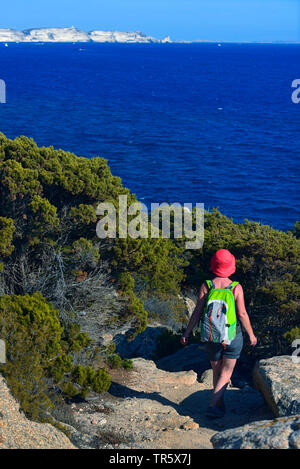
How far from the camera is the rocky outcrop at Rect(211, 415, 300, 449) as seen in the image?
4.93 m

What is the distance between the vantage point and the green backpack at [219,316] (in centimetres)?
642

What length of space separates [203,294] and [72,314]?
263 cm

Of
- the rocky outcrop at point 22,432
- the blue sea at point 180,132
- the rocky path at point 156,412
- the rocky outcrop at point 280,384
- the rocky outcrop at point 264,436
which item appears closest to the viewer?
the rocky outcrop at point 264,436

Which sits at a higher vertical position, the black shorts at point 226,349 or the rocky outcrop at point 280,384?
the black shorts at point 226,349

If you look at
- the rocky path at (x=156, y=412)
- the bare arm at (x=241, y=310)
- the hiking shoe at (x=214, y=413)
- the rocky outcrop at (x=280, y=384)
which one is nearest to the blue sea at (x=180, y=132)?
the rocky path at (x=156, y=412)

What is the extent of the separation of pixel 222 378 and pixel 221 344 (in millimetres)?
509

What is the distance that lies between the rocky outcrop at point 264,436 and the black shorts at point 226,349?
4.03 ft

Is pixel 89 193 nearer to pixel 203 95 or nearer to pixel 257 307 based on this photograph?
pixel 257 307

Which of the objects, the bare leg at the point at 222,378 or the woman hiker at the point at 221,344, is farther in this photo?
the bare leg at the point at 222,378

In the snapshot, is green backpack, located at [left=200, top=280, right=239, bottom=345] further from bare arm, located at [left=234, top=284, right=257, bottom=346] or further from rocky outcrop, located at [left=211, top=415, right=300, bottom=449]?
rocky outcrop, located at [left=211, top=415, right=300, bottom=449]

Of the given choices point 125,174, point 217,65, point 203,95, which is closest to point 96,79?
point 203,95

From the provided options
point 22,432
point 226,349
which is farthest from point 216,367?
point 22,432

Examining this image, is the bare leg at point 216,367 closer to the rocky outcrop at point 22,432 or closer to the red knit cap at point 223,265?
the red knit cap at point 223,265

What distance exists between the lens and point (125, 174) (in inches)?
1698
